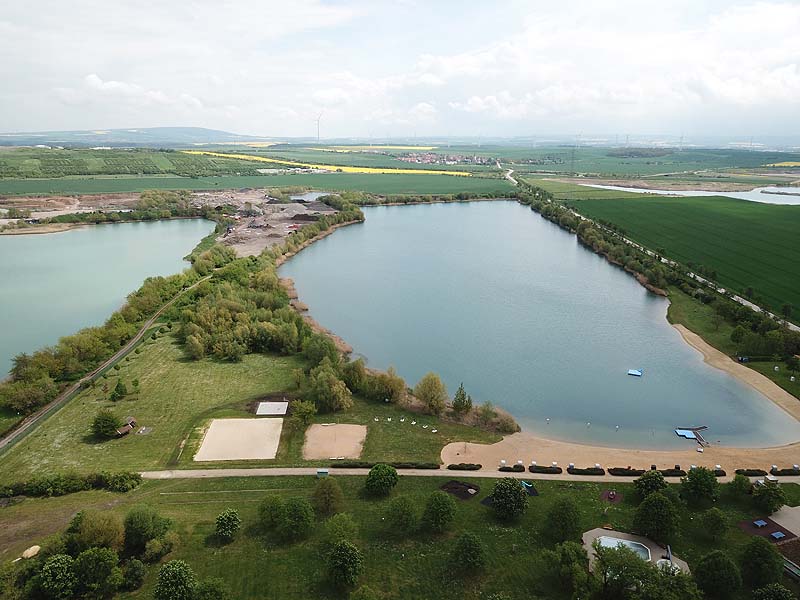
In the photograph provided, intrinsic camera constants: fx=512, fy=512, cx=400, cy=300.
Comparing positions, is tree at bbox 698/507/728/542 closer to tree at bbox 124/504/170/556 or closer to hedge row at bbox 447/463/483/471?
hedge row at bbox 447/463/483/471

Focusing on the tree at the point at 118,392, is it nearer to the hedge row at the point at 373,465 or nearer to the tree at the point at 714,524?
the hedge row at the point at 373,465

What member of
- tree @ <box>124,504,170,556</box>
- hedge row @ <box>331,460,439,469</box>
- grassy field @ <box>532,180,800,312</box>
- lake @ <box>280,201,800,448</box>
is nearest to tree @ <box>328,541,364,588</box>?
hedge row @ <box>331,460,439,469</box>

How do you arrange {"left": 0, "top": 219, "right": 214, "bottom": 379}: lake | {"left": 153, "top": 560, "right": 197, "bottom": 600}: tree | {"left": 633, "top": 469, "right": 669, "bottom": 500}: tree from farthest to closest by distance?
{"left": 0, "top": 219, "right": 214, "bottom": 379}: lake < {"left": 633, "top": 469, "right": 669, "bottom": 500}: tree < {"left": 153, "top": 560, "right": 197, "bottom": 600}: tree

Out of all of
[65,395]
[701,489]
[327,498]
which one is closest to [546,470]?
[701,489]

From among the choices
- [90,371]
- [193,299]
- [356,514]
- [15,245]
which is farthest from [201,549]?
[15,245]

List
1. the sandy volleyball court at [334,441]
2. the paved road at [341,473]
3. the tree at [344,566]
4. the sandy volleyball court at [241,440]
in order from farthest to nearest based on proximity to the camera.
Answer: the sandy volleyball court at [334,441] → the sandy volleyball court at [241,440] → the paved road at [341,473] → the tree at [344,566]

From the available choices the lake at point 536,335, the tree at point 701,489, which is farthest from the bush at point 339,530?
the tree at point 701,489
